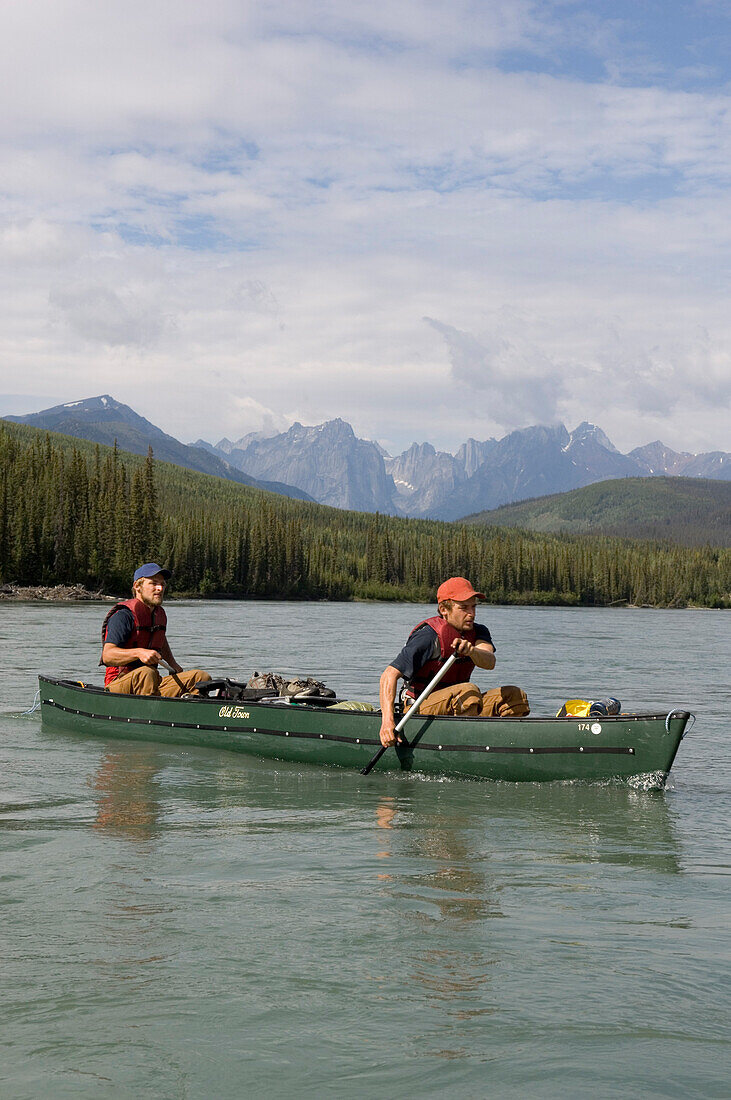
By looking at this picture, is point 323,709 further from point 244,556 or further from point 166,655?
point 244,556

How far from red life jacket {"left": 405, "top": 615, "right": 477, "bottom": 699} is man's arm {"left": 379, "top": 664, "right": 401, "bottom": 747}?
1.40ft

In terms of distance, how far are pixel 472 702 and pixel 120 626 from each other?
5550 mm

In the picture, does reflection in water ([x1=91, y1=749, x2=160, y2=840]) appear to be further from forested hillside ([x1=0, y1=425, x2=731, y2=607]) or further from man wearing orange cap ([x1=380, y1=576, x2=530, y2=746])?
forested hillside ([x1=0, y1=425, x2=731, y2=607])

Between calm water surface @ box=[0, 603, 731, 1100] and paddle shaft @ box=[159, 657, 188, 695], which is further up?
paddle shaft @ box=[159, 657, 188, 695]

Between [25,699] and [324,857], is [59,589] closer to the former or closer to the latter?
[25,699]

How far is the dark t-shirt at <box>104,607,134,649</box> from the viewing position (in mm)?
15555

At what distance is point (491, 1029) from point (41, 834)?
612 cm

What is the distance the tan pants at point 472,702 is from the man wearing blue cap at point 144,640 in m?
A: 4.33

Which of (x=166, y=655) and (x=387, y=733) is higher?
(x=166, y=655)

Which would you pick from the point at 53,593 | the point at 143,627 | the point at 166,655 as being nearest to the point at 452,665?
the point at 143,627

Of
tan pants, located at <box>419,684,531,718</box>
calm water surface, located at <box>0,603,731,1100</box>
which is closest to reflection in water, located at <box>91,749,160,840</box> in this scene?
calm water surface, located at <box>0,603,731,1100</box>

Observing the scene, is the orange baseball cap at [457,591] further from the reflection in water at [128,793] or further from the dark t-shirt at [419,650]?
the reflection in water at [128,793]

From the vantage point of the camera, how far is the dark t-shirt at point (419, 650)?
12859mm

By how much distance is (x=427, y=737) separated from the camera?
13.6 meters
